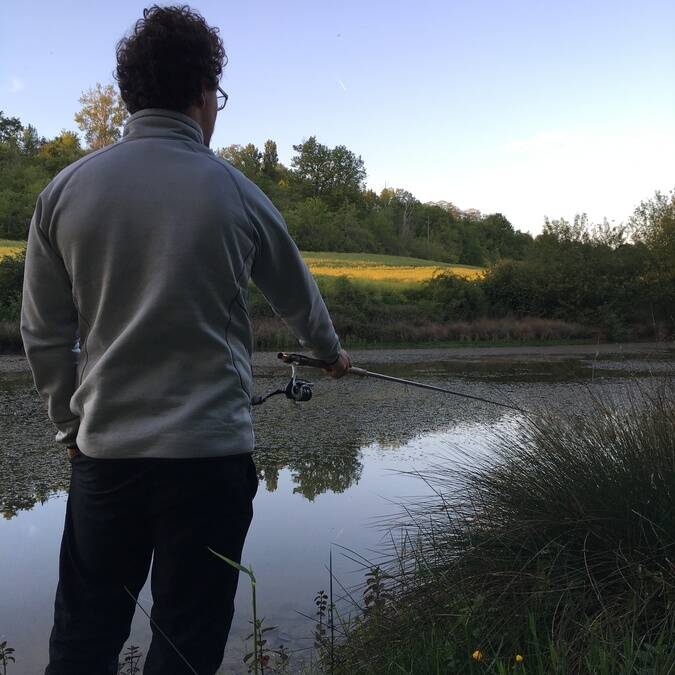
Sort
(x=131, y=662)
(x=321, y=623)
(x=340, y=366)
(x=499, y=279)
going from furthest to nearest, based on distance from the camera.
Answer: (x=499, y=279)
(x=321, y=623)
(x=131, y=662)
(x=340, y=366)

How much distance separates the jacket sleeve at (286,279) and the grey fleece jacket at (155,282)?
2 centimetres

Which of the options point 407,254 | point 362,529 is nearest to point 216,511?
point 362,529

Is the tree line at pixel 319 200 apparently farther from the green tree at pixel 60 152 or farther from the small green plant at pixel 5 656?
the small green plant at pixel 5 656

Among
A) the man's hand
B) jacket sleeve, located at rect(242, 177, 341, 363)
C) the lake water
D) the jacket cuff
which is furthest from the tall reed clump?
the jacket cuff

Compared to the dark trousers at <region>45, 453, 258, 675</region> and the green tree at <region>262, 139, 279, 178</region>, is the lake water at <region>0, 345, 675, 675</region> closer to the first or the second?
the dark trousers at <region>45, 453, 258, 675</region>

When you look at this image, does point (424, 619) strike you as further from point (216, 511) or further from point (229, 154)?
point (229, 154)

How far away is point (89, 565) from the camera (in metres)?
1.82

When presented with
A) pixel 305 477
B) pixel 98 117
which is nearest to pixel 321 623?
pixel 305 477

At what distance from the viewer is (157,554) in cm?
181

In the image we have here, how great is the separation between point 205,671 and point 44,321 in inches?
37.1

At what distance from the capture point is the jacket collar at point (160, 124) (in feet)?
6.05

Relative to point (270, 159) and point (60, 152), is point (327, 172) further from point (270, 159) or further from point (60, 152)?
point (60, 152)

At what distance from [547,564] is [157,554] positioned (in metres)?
1.34

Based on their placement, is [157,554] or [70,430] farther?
[70,430]
